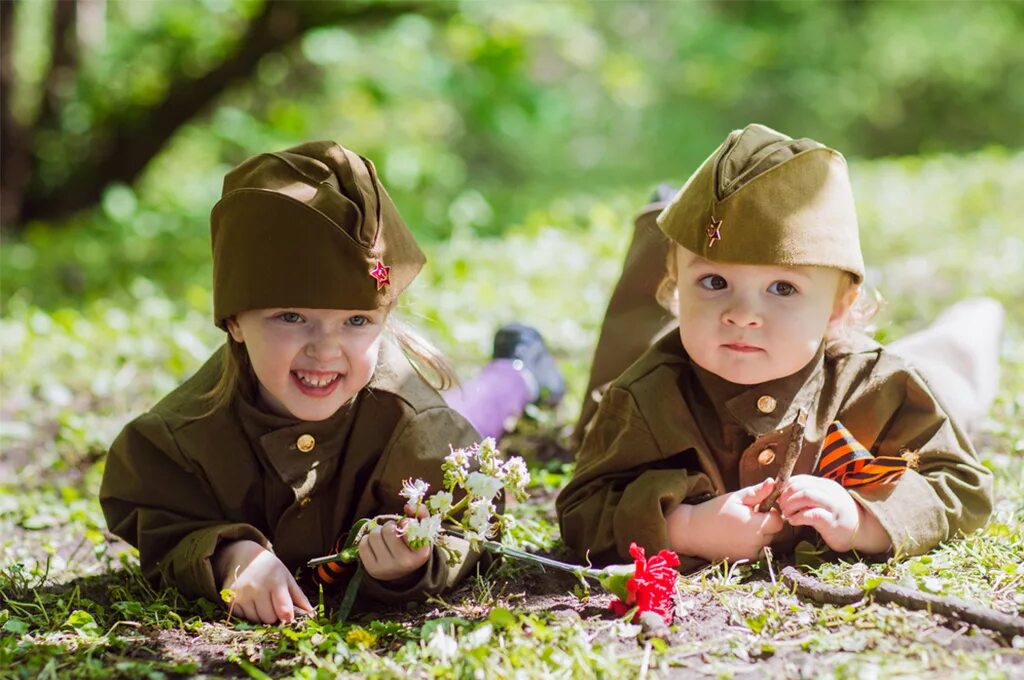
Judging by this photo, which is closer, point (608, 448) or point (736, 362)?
point (736, 362)

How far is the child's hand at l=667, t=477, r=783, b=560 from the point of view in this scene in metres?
2.62

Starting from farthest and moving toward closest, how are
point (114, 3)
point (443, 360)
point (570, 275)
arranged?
point (114, 3) < point (570, 275) < point (443, 360)

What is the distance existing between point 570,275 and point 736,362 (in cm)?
396

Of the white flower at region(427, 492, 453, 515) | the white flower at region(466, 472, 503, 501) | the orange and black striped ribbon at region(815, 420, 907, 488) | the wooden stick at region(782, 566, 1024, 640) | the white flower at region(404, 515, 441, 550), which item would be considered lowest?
the wooden stick at region(782, 566, 1024, 640)

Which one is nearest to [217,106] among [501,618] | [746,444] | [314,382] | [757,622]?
[314,382]

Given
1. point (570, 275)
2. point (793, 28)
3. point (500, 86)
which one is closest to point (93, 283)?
point (570, 275)

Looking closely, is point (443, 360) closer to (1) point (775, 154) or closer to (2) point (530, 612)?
(2) point (530, 612)

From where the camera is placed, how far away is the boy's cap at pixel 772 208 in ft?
8.19

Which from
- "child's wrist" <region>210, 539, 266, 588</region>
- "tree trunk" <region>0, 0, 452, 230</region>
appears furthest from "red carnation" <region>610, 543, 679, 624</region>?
"tree trunk" <region>0, 0, 452, 230</region>

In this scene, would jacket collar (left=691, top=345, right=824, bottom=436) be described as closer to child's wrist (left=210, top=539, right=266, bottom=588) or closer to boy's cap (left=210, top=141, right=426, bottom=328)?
boy's cap (left=210, top=141, right=426, bottom=328)

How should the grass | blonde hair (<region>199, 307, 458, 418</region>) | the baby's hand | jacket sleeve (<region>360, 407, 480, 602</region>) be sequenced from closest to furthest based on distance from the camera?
1. the grass
2. the baby's hand
3. jacket sleeve (<region>360, 407, 480, 602</region>)
4. blonde hair (<region>199, 307, 458, 418</region>)

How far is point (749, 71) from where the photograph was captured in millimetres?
17812

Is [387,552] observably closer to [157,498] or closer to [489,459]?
[489,459]

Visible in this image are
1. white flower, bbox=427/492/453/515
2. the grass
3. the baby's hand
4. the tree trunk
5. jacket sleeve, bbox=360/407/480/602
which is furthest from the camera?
the tree trunk
